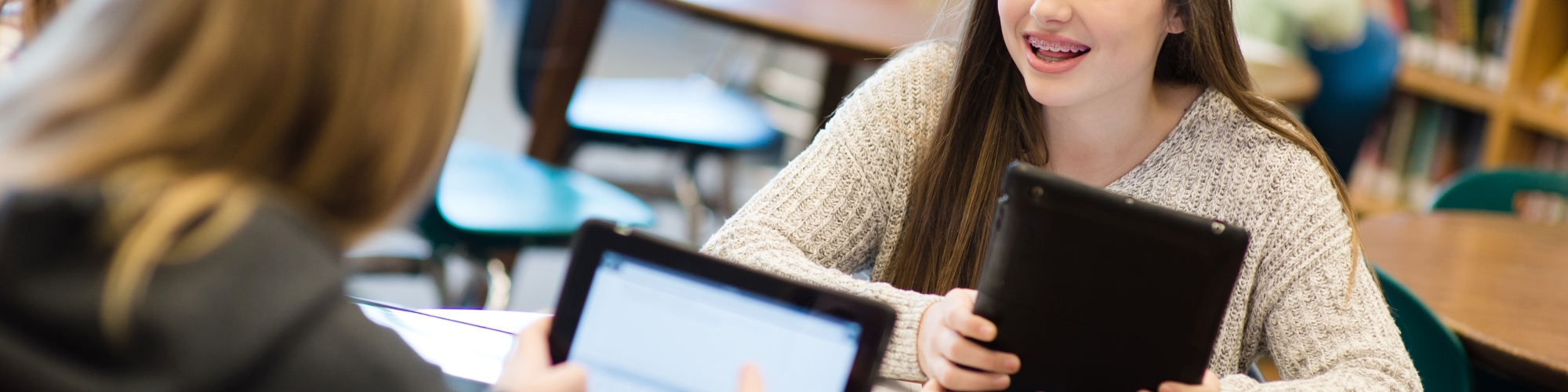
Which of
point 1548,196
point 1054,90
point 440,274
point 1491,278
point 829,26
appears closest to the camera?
point 1054,90

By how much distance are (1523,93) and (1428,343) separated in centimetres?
170

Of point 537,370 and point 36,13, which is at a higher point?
point 36,13

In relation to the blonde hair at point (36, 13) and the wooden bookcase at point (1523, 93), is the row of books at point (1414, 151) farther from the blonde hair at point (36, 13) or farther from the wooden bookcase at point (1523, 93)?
the blonde hair at point (36, 13)

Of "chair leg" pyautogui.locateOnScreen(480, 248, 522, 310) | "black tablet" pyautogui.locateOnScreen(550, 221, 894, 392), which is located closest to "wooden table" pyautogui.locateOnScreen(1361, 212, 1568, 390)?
"black tablet" pyautogui.locateOnScreen(550, 221, 894, 392)

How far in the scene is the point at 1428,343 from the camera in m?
1.30

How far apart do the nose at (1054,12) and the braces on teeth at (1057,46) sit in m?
0.03

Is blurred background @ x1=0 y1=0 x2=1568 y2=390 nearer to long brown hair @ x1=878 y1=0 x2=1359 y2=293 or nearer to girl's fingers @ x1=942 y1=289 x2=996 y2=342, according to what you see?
long brown hair @ x1=878 y1=0 x2=1359 y2=293

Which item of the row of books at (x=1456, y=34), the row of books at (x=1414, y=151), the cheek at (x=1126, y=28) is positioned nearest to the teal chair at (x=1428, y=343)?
the cheek at (x=1126, y=28)

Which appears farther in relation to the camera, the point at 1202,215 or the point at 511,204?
the point at 511,204

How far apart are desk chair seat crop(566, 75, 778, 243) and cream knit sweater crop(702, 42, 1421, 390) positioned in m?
1.09

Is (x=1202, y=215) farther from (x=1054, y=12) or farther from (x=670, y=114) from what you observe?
(x=670, y=114)

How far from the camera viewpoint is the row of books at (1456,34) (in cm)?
272

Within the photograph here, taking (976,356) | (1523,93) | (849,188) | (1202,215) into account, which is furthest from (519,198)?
(1523,93)

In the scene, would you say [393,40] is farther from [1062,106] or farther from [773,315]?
[1062,106]
